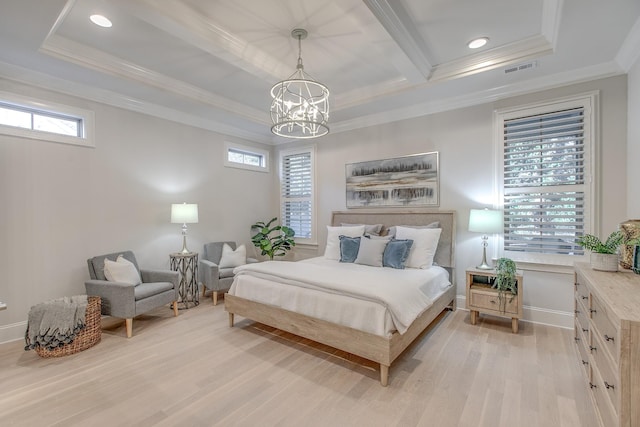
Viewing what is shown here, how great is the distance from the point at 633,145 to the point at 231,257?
16.3 feet

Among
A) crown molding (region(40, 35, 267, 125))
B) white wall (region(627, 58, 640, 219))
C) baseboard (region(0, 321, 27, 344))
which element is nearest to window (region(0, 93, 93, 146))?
crown molding (region(40, 35, 267, 125))

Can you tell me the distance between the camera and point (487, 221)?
3371 millimetres

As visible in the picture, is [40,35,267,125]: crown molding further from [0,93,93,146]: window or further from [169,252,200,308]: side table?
[169,252,200,308]: side table

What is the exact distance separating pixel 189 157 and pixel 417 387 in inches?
170

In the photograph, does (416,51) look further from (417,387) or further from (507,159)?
(417,387)

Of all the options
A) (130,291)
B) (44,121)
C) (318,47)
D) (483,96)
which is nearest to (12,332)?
(130,291)

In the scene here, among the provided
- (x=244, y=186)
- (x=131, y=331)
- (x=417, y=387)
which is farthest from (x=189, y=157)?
(x=417, y=387)

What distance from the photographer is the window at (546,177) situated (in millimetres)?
3160

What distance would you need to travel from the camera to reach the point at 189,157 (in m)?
4.58

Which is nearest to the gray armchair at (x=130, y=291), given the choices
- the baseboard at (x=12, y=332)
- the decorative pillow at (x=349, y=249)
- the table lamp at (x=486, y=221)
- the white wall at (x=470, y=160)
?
the baseboard at (x=12, y=332)

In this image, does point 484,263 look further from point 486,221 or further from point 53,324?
point 53,324

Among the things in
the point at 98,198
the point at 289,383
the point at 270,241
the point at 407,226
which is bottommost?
the point at 289,383

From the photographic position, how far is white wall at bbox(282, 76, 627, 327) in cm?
303

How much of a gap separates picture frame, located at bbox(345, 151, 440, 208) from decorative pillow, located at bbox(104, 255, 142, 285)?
3.24m
